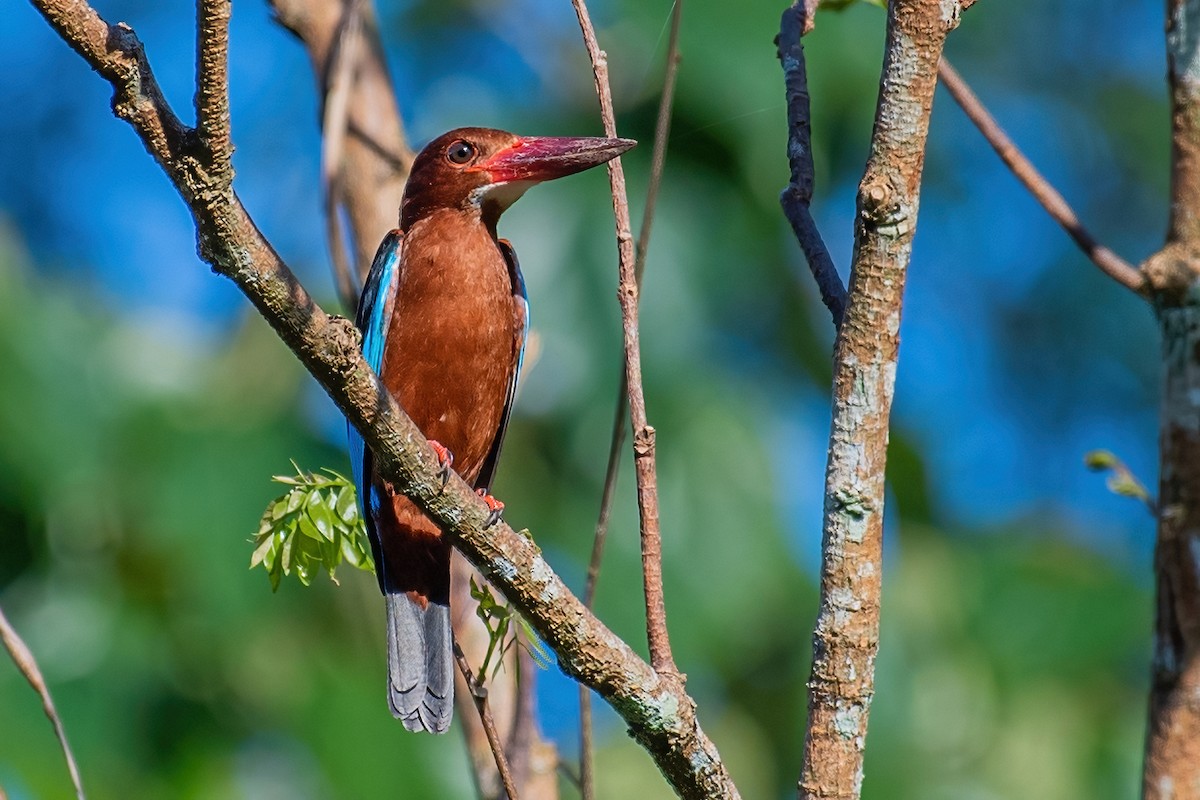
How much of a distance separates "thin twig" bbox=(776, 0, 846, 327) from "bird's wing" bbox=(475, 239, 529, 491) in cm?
120

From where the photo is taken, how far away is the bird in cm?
338

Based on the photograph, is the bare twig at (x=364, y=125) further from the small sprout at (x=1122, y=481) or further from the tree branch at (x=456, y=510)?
the small sprout at (x=1122, y=481)

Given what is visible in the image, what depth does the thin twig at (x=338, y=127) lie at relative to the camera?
3.33 m

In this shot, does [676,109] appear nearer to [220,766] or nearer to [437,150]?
[437,150]

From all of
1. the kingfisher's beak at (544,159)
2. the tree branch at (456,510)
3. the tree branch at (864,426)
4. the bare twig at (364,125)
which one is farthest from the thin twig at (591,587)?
the bare twig at (364,125)

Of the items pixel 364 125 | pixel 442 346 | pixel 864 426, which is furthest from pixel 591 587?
pixel 364 125

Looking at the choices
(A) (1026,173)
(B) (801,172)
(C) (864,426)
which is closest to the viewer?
(C) (864,426)

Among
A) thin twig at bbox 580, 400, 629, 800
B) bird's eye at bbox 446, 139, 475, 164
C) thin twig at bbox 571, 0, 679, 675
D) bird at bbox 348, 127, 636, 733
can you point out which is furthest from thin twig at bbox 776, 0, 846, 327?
bird's eye at bbox 446, 139, 475, 164

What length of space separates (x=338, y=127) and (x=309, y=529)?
4.39 ft

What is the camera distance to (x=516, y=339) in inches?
148

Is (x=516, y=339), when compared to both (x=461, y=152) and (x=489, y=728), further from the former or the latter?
(x=489, y=728)

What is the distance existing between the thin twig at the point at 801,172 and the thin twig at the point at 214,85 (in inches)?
43.4

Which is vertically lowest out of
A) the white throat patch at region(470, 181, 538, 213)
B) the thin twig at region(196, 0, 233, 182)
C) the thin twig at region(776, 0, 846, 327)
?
the thin twig at region(196, 0, 233, 182)

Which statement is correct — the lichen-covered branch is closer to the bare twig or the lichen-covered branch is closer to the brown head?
the brown head
